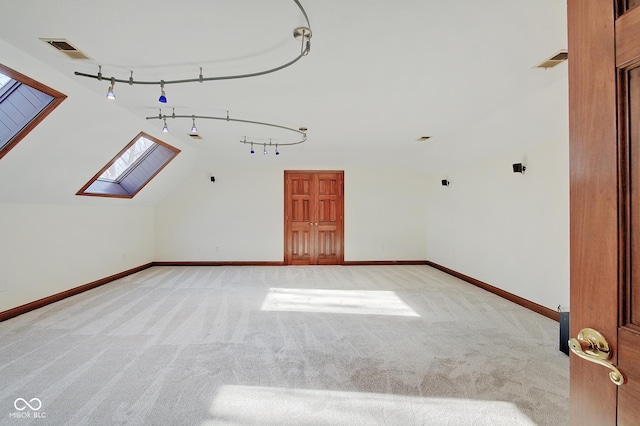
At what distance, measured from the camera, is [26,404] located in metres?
1.95

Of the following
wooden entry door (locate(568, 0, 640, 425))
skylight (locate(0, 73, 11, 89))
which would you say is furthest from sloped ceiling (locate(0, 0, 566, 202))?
wooden entry door (locate(568, 0, 640, 425))

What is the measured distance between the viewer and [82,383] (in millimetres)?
2191

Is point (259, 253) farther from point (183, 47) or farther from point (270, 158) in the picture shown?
point (183, 47)

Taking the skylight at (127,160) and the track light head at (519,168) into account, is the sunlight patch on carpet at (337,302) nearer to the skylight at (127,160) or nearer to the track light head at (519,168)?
the track light head at (519,168)

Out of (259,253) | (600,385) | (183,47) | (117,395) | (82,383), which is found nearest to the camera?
(600,385)

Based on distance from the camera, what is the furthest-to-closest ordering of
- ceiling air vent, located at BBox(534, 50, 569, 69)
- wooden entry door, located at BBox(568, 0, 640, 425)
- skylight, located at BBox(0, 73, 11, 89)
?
skylight, located at BBox(0, 73, 11, 89) → ceiling air vent, located at BBox(534, 50, 569, 69) → wooden entry door, located at BBox(568, 0, 640, 425)

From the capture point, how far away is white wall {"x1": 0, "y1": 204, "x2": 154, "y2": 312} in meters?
3.52

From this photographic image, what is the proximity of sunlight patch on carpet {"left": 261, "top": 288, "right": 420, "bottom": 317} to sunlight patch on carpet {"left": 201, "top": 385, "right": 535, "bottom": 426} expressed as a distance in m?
1.69

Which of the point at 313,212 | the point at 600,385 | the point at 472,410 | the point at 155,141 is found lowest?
the point at 472,410

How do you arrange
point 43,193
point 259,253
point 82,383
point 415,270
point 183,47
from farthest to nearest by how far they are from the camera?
point 259,253 → point 415,270 → point 43,193 → point 183,47 → point 82,383

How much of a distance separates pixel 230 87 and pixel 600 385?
10.6ft

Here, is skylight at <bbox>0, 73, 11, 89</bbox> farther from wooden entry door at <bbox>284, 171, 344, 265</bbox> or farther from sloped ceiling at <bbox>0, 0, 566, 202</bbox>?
wooden entry door at <bbox>284, 171, 344, 265</bbox>

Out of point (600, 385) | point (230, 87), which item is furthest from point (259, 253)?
point (600, 385)

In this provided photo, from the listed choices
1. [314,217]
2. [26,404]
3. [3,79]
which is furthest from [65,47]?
[314,217]
